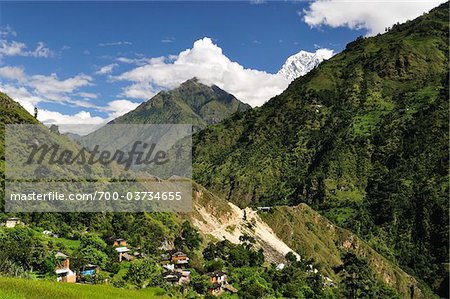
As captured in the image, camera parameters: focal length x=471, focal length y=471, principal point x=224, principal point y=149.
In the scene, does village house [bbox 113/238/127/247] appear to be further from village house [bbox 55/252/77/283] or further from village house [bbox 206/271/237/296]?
village house [bbox 55/252/77/283]

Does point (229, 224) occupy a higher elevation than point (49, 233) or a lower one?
lower

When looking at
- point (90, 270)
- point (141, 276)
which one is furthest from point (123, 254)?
point (90, 270)

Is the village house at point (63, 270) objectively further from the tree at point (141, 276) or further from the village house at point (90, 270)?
the tree at point (141, 276)

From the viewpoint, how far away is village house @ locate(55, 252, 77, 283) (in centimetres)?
4214

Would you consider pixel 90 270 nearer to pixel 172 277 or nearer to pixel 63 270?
pixel 63 270

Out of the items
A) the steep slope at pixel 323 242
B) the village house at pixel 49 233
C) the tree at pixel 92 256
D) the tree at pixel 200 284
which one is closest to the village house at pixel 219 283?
the tree at pixel 200 284

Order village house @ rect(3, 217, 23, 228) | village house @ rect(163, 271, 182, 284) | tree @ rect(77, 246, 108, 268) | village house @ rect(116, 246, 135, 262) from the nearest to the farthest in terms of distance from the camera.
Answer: tree @ rect(77, 246, 108, 268) → village house @ rect(163, 271, 182, 284) → village house @ rect(116, 246, 135, 262) → village house @ rect(3, 217, 23, 228)

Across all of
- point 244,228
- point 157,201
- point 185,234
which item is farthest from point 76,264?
point 244,228

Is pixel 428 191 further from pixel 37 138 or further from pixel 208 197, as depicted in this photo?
pixel 37 138

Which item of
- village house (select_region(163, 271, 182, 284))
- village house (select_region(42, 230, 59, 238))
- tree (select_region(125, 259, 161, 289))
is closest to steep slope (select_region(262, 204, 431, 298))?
village house (select_region(163, 271, 182, 284))

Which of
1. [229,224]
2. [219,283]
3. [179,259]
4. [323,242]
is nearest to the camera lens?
[219,283]

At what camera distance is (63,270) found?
1677 inches

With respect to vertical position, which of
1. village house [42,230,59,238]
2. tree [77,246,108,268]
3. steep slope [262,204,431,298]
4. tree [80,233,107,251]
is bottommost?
steep slope [262,204,431,298]

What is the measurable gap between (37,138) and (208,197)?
118 feet
